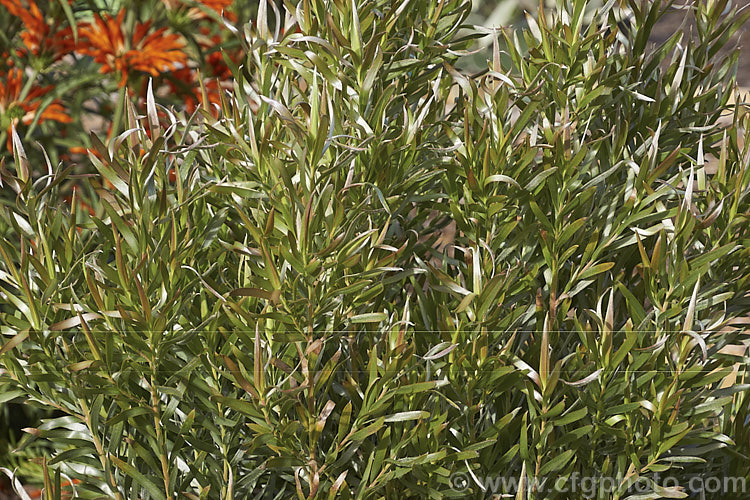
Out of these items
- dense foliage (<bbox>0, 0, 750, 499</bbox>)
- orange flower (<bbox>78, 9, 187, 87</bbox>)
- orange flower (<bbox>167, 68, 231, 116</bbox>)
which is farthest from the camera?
orange flower (<bbox>167, 68, 231, 116</bbox>)

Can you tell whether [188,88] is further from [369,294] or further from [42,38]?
[369,294]

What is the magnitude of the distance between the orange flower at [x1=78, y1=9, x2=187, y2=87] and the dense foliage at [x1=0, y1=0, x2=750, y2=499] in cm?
73

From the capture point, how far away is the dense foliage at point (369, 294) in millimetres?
549

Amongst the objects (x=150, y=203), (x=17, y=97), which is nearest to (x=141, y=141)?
(x=150, y=203)

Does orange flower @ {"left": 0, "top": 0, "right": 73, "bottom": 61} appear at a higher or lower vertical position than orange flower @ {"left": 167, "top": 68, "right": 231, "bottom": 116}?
higher

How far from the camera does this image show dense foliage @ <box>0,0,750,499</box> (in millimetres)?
549

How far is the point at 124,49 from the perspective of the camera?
1.39m

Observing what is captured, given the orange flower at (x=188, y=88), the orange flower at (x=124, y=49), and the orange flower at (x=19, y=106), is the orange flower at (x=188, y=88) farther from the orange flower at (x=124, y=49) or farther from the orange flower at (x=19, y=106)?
the orange flower at (x=19, y=106)

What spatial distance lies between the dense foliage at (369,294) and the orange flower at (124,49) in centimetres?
73

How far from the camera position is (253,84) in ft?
2.31

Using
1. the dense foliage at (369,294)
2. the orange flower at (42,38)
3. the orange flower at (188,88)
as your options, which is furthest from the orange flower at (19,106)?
the dense foliage at (369,294)

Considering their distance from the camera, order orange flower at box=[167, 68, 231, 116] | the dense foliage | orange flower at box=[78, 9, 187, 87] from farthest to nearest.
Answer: orange flower at box=[167, 68, 231, 116] → orange flower at box=[78, 9, 187, 87] → the dense foliage

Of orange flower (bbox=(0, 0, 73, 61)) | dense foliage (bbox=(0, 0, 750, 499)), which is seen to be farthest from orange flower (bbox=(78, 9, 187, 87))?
dense foliage (bbox=(0, 0, 750, 499))

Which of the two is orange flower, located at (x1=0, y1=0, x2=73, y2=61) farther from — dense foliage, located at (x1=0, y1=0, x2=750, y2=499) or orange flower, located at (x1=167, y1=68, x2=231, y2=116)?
dense foliage, located at (x1=0, y1=0, x2=750, y2=499)
